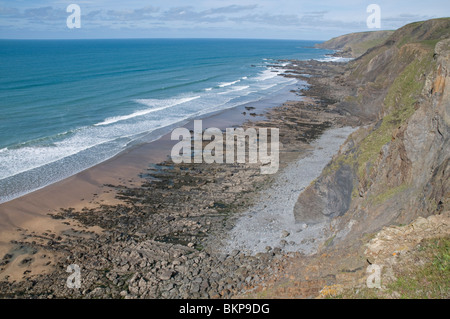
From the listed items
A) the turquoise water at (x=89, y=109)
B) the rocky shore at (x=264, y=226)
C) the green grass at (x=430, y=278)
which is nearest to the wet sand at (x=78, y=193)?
the rocky shore at (x=264, y=226)

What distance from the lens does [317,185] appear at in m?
17.4

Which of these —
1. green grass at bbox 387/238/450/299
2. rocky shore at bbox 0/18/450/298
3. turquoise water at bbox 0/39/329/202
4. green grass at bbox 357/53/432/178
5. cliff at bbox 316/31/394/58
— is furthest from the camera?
cliff at bbox 316/31/394/58

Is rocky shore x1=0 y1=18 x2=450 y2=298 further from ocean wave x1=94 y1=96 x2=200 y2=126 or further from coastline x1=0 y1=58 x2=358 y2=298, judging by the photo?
ocean wave x1=94 y1=96 x2=200 y2=126

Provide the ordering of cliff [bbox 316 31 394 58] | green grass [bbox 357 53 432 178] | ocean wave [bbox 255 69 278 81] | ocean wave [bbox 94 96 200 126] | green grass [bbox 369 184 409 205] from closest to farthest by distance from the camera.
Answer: green grass [bbox 369 184 409 205] < green grass [bbox 357 53 432 178] < ocean wave [bbox 94 96 200 126] < ocean wave [bbox 255 69 278 81] < cliff [bbox 316 31 394 58]

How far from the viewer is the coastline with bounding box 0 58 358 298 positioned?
14.1 metres

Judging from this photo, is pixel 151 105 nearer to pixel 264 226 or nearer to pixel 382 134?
pixel 264 226

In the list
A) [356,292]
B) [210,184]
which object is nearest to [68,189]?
[210,184]

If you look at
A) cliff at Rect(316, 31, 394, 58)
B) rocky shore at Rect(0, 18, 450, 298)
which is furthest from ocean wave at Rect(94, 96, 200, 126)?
cliff at Rect(316, 31, 394, 58)

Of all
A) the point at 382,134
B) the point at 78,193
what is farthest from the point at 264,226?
the point at 78,193

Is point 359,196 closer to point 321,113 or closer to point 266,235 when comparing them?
point 266,235

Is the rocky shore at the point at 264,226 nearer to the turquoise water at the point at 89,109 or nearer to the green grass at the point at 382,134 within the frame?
the green grass at the point at 382,134

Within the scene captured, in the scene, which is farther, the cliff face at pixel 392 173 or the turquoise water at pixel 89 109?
the turquoise water at pixel 89 109

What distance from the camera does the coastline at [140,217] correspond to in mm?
14055
